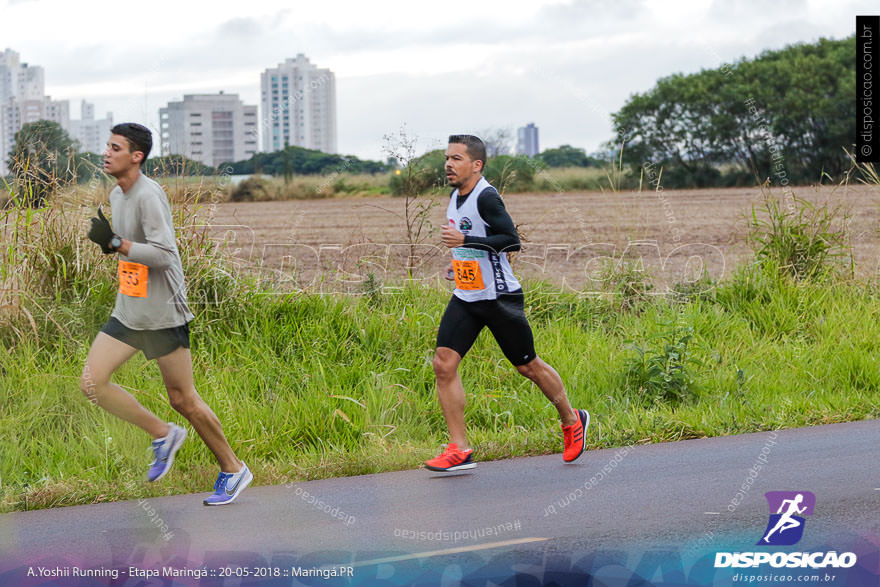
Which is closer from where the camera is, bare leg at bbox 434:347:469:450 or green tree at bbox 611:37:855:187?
bare leg at bbox 434:347:469:450

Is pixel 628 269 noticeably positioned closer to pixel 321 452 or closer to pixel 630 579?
pixel 321 452

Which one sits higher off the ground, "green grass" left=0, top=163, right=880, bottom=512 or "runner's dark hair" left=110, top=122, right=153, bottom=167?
"runner's dark hair" left=110, top=122, right=153, bottom=167

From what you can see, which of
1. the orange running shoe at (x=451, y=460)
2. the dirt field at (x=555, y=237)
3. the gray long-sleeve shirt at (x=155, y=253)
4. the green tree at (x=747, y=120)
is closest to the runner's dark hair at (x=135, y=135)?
the gray long-sleeve shirt at (x=155, y=253)

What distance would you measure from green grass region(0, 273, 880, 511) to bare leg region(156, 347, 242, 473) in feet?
2.40

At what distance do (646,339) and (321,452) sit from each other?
3829 millimetres

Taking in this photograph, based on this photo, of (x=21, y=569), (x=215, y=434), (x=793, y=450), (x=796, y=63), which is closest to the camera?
(x=21, y=569)

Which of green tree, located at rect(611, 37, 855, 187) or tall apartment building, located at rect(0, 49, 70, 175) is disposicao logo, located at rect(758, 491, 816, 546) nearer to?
tall apartment building, located at rect(0, 49, 70, 175)

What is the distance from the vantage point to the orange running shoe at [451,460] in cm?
682

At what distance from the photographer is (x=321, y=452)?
744 centimetres

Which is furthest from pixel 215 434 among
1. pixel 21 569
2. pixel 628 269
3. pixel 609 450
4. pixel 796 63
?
pixel 796 63

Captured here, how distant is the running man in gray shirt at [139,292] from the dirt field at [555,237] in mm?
4214

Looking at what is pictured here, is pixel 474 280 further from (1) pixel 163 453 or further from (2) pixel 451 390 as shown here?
(1) pixel 163 453

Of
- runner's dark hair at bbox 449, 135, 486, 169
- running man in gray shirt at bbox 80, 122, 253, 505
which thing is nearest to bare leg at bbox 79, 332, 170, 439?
running man in gray shirt at bbox 80, 122, 253, 505

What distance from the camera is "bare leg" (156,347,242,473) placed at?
580cm
